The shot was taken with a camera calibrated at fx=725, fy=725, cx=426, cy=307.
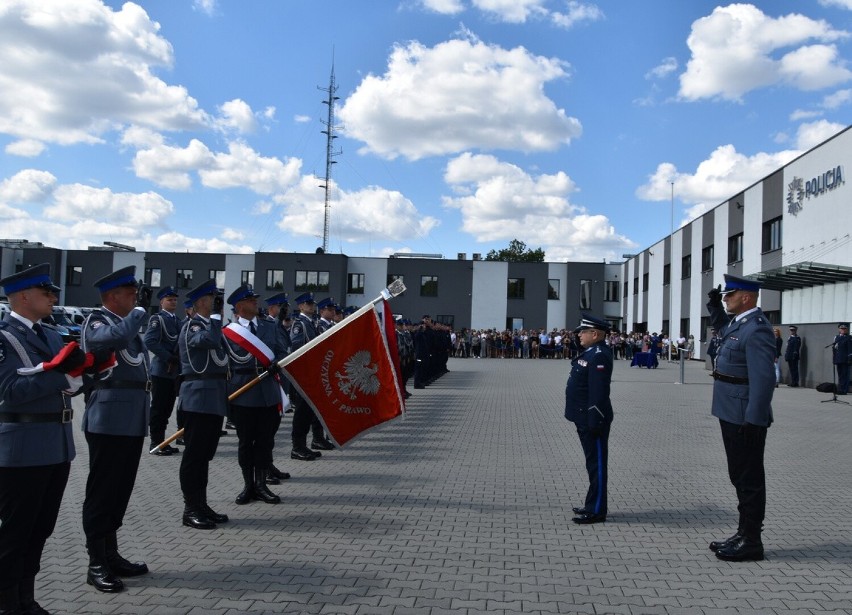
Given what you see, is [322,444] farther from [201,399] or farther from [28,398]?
[28,398]

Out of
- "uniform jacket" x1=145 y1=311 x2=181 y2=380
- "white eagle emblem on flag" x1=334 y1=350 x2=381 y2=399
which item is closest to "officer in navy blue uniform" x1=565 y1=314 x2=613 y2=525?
"white eagle emblem on flag" x1=334 y1=350 x2=381 y2=399

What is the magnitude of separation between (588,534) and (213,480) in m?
4.16

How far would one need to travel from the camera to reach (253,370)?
7.09 meters

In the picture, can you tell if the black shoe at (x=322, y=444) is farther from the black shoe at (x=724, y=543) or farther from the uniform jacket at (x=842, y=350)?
the uniform jacket at (x=842, y=350)

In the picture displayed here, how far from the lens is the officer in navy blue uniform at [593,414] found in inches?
254

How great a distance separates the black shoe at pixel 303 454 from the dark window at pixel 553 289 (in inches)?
1863

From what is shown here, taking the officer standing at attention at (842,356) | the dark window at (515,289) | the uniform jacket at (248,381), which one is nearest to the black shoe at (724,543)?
the uniform jacket at (248,381)

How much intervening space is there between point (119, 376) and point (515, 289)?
51.3 m

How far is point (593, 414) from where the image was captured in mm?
6438

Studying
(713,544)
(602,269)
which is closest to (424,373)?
(713,544)

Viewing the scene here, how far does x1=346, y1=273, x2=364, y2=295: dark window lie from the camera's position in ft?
185

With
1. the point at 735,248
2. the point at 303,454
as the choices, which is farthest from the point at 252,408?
the point at 735,248

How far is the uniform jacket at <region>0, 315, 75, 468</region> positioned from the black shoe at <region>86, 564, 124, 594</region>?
93 centimetres

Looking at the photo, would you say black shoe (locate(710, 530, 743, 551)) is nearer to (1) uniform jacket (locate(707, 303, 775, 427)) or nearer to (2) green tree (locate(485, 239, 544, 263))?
(1) uniform jacket (locate(707, 303, 775, 427))
